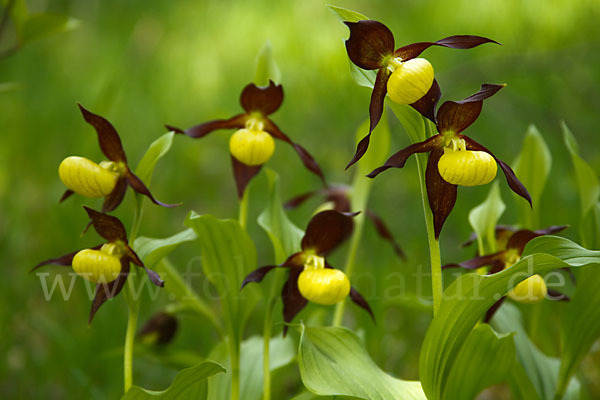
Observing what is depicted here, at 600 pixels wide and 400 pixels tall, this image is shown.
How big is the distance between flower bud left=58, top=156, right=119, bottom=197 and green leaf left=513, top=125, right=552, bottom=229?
100 cm

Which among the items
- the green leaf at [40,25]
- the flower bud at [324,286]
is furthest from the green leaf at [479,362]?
the green leaf at [40,25]

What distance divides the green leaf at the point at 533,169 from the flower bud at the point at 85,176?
1000 millimetres

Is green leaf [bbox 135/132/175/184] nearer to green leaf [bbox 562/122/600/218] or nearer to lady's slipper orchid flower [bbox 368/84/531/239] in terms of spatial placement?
lady's slipper orchid flower [bbox 368/84/531/239]

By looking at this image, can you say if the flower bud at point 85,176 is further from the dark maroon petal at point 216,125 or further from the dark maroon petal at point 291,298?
the dark maroon petal at point 291,298

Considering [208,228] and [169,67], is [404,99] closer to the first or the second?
[208,228]

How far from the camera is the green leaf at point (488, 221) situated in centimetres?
119

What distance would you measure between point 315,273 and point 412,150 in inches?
12.6

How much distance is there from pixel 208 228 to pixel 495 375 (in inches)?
26.1

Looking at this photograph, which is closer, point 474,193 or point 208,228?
point 208,228

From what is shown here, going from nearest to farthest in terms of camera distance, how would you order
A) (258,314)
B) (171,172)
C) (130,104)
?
(258,314)
(171,172)
(130,104)

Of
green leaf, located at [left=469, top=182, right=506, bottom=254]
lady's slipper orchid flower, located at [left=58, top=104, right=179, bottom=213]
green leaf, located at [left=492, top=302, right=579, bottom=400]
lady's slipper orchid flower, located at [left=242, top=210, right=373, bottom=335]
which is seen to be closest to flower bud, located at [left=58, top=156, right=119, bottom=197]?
lady's slipper orchid flower, located at [left=58, top=104, right=179, bottom=213]

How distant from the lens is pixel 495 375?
3.42 feet

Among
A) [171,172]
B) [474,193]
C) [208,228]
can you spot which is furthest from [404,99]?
[171,172]

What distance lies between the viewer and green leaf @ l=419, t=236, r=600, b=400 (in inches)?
34.8
